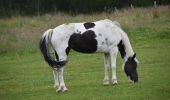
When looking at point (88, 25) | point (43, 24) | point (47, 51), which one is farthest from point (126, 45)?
point (43, 24)

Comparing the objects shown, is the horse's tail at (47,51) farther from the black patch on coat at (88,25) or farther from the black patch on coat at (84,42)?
the black patch on coat at (88,25)

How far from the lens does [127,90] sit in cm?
1528

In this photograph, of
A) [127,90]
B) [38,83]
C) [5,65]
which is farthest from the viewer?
[5,65]

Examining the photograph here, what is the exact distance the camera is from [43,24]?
3266cm

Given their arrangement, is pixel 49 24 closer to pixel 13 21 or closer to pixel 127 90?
pixel 13 21

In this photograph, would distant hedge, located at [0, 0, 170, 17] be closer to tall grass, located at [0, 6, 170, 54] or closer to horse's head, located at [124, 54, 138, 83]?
tall grass, located at [0, 6, 170, 54]

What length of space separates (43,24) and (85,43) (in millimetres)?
16792

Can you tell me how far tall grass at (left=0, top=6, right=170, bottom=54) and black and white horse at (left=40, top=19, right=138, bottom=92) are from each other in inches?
426

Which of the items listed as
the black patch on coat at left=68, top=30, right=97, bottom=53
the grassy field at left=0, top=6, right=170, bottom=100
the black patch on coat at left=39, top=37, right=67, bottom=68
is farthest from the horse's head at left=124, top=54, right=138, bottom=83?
the black patch on coat at left=39, top=37, right=67, bottom=68

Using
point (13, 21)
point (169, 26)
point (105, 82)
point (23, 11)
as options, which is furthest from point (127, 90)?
point (23, 11)

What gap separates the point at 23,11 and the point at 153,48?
30695 millimetres

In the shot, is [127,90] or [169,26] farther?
[169,26]

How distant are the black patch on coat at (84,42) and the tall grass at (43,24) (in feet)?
36.1

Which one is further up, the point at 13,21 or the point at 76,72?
the point at 76,72
